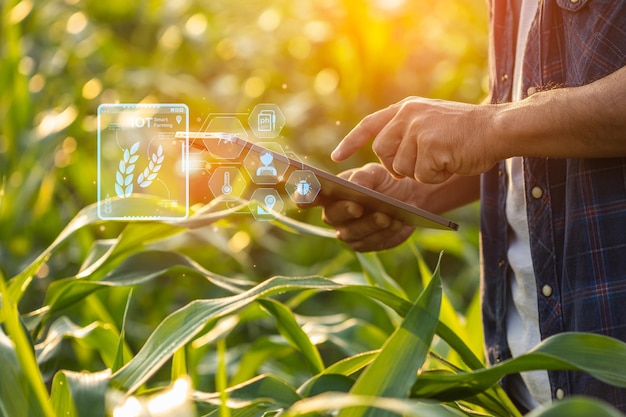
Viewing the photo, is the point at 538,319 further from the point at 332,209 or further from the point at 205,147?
the point at 205,147

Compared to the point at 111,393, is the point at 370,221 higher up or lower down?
higher up

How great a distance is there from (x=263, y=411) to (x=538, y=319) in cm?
35

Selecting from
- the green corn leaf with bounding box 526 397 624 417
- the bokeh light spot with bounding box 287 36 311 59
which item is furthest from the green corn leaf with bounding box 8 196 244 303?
the bokeh light spot with bounding box 287 36 311 59

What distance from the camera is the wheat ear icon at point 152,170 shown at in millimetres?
984

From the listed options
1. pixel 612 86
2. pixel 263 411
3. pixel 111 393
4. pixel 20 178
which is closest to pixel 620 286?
pixel 612 86

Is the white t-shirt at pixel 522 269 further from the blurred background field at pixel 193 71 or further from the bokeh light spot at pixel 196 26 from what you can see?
the bokeh light spot at pixel 196 26

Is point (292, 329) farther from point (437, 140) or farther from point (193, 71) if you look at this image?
point (193, 71)

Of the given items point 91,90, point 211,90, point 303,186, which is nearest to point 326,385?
point 303,186

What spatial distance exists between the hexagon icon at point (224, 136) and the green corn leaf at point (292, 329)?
0.16m

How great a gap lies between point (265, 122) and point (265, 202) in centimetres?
11

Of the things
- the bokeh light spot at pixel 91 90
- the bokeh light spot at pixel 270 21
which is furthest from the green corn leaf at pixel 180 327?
the bokeh light spot at pixel 270 21

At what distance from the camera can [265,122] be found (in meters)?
0.96

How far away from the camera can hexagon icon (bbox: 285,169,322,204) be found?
812 mm

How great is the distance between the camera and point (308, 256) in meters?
2.04
